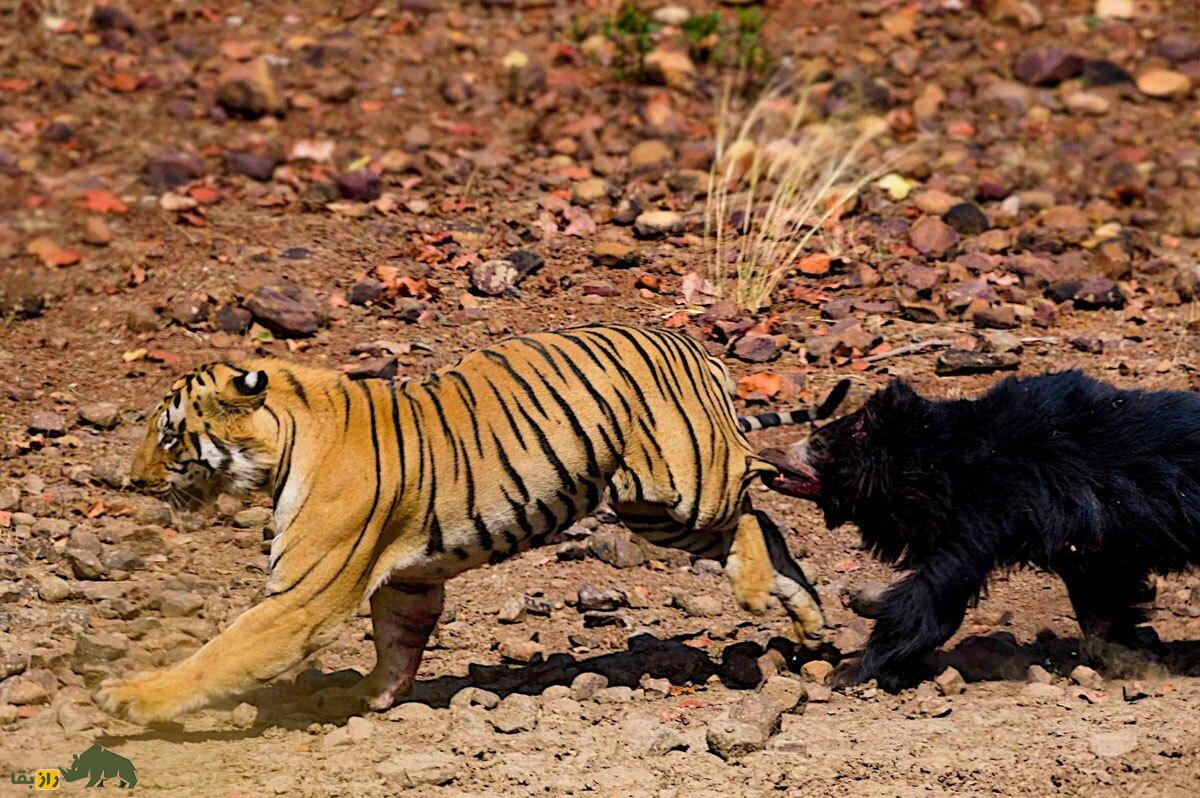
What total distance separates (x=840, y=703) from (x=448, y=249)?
4.18 metres

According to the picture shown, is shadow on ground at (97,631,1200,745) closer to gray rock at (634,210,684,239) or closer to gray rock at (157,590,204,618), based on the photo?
gray rock at (157,590,204,618)

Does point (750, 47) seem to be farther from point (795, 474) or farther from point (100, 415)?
point (100, 415)

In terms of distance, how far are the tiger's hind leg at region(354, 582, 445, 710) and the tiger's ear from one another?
2.76ft

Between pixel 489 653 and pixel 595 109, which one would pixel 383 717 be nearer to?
pixel 489 653

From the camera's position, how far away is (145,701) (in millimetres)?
5043

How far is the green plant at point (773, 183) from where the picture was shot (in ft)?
29.3

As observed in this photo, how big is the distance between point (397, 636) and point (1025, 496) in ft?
7.71

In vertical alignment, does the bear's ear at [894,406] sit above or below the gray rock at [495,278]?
above

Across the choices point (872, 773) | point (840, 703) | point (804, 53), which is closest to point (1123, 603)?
point (840, 703)

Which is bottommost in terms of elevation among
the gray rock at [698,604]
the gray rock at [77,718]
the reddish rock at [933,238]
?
the gray rock at [698,604]

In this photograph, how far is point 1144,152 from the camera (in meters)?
10.6

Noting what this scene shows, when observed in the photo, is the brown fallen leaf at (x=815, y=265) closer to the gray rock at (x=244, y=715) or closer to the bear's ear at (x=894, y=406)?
the bear's ear at (x=894, y=406)

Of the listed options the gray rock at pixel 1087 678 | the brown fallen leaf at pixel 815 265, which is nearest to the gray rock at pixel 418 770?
the gray rock at pixel 1087 678

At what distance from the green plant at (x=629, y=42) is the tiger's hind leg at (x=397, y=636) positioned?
19.6 feet
